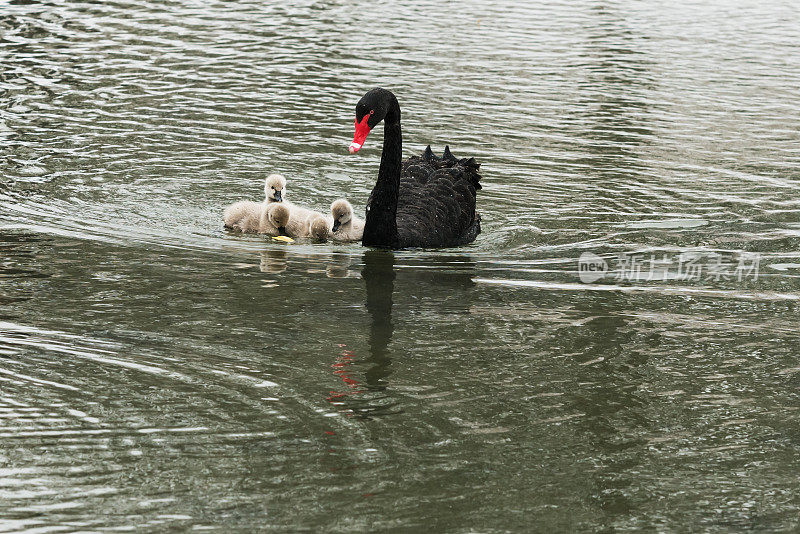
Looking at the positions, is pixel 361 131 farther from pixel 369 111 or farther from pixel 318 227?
pixel 318 227

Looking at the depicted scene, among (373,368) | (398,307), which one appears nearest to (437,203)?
(398,307)

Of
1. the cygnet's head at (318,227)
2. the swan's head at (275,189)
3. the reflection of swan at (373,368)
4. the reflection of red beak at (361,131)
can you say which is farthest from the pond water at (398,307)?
the reflection of red beak at (361,131)

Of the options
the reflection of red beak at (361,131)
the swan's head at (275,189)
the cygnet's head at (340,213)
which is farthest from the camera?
the swan's head at (275,189)

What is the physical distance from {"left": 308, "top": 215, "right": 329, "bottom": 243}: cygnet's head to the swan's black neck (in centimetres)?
32

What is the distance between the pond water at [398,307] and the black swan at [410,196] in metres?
0.20

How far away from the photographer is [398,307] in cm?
620

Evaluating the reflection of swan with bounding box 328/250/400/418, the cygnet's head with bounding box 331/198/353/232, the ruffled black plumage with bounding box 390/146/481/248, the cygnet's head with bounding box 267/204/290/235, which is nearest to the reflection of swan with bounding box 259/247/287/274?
the cygnet's head with bounding box 267/204/290/235

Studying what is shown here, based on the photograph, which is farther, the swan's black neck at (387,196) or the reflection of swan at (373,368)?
the swan's black neck at (387,196)

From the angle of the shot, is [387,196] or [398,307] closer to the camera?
[398,307]

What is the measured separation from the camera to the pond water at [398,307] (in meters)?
4.03

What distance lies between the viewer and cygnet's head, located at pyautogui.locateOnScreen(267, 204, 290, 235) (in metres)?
7.68

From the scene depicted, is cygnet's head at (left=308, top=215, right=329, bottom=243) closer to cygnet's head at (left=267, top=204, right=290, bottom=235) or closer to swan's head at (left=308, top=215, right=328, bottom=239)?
swan's head at (left=308, top=215, right=328, bottom=239)

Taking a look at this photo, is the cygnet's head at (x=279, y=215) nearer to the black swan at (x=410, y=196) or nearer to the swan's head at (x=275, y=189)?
the swan's head at (x=275, y=189)

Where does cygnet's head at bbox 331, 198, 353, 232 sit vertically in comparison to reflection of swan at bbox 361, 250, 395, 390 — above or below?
above
